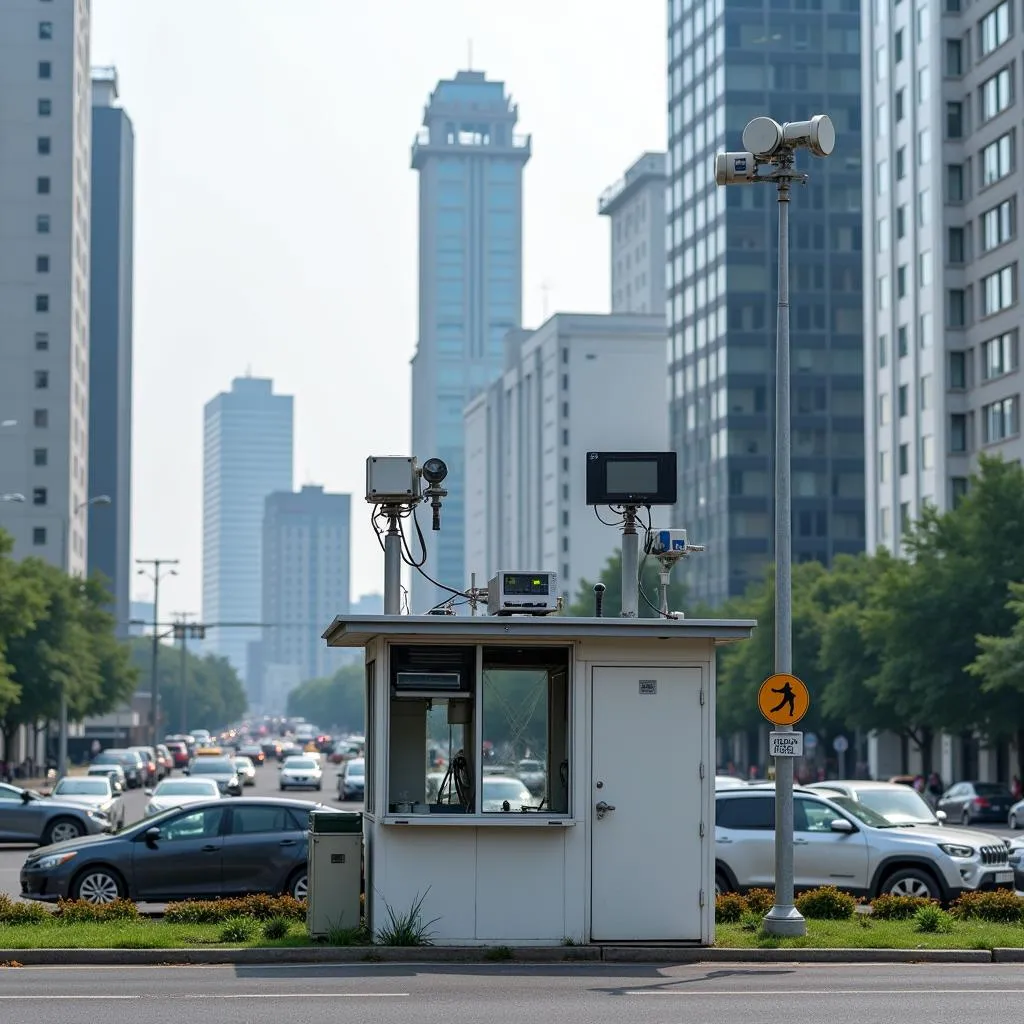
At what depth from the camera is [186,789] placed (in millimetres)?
38062

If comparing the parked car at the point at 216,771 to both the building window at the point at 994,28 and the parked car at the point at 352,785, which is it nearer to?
the parked car at the point at 352,785

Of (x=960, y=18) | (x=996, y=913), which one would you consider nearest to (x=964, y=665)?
(x=960, y=18)

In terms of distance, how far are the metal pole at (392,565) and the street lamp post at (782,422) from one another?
11.9 ft

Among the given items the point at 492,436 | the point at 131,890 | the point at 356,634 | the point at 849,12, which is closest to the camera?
the point at 356,634

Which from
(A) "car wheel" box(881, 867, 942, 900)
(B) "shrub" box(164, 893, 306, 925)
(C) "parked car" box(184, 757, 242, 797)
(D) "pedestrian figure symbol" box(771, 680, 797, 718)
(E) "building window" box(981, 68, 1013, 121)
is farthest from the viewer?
(E) "building window" box(981, 68, 1013, 121)

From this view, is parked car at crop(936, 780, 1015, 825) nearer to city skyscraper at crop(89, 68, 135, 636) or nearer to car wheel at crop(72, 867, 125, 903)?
car wheel at crop(72, 867, 125, 903)

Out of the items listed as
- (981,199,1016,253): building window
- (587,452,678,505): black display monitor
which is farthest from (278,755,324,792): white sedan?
(587,452,678,505): black display monitor

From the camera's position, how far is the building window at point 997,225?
80819mm

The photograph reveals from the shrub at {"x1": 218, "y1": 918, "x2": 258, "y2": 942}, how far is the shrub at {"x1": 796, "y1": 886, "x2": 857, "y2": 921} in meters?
5.73

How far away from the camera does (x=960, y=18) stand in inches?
3401

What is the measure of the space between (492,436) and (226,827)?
565 feet

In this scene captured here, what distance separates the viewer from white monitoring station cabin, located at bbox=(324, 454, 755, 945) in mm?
17922

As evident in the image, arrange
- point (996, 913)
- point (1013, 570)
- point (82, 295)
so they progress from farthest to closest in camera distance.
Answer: point (82, 295), point (1013, 570), point (996, 913)

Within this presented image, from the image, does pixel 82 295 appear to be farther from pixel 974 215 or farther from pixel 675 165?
pixel 974 215
